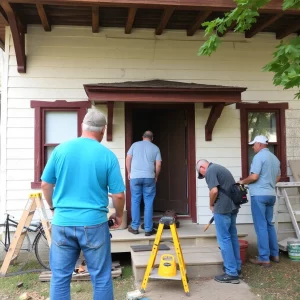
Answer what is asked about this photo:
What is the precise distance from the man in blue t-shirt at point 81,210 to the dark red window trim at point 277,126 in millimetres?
4098

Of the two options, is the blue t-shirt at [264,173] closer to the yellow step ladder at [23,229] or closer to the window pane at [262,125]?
the window pane at [262,125]

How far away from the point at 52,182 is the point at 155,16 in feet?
13.2

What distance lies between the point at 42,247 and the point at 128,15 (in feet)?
13.1

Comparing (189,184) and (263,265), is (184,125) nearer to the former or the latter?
(189,184)

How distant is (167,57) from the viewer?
20.6 feet

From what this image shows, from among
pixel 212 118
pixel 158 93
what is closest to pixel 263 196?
pixel 212 118

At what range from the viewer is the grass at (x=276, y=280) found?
162 inches

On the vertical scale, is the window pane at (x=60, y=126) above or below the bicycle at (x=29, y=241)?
above

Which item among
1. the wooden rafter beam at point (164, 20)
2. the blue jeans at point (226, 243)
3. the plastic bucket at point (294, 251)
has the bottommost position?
the plastic bucket at point (294, 251)

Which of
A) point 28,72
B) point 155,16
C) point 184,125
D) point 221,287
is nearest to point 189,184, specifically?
point 184,125

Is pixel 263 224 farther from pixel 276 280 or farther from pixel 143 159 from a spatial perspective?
pixel 143 159

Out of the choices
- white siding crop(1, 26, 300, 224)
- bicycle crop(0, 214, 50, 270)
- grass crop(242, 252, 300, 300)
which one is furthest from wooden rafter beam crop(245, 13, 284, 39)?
bicycle crop(0, 214, 50, 270)

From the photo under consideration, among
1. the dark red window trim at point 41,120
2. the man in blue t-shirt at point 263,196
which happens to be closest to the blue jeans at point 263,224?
the man in blue t-shirt at point 263,196

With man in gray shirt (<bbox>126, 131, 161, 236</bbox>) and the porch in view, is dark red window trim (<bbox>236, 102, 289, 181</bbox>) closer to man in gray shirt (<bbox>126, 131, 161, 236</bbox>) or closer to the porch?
the porch
